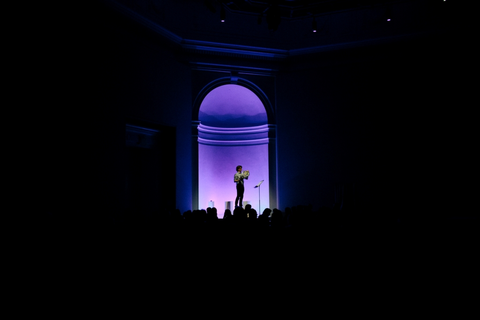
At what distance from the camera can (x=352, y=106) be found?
38.0ft

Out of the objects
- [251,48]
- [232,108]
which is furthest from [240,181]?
A: [251,48]

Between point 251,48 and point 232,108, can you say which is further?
point 232,108

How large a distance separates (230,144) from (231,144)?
35 mm

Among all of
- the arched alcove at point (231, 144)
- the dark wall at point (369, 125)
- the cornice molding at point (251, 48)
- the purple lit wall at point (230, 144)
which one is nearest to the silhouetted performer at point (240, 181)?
the arched alcove at point (231, 144)

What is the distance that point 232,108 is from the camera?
1319cm

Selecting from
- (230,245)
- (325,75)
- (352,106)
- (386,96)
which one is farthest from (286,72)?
(230,245)

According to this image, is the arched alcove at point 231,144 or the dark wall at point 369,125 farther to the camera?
the arched alcove at point 231,144

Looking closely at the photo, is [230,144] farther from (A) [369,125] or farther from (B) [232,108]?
(A) [369,125]

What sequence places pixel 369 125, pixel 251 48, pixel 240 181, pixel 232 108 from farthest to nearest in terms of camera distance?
pixel 232 108 → pixel 240 181 → pixel 251 48 → pixel 369 125

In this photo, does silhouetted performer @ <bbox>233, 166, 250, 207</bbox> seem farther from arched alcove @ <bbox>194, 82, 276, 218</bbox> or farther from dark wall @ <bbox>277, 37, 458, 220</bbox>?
dark wall @ <bbox>277, 37, 458, 220</bbox>

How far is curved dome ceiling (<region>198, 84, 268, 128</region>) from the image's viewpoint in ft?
41.7

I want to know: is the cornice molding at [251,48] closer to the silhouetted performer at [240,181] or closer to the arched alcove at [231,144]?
the arched alcove at [231,144]

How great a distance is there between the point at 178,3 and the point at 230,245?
9.05 m

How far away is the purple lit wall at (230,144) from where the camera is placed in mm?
12680
